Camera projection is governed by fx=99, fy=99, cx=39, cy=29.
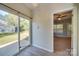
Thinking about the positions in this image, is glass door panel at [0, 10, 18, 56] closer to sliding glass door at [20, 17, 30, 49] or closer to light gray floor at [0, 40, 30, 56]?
light gray floor at [0, 40, 30, 56]

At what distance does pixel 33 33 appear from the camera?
260 cm

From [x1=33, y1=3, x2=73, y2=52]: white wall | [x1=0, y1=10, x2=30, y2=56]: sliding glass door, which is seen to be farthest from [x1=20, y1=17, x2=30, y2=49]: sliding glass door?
[x1=33, y1=3, x2=73, y2=52]: white wall

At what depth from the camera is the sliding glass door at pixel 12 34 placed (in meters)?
1.82

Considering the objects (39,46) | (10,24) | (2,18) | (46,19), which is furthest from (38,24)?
(2,18)

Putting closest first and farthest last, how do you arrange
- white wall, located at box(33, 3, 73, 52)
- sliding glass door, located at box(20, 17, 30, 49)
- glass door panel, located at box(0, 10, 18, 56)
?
glass door panel, located at box(0, 10, 18, 56)
sliding glass door, located at box(20, 17, 30, 49)
white wall, located at box(33, 3, 73, 52)

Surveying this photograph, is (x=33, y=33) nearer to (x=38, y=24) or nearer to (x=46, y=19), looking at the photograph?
(x=38, y=24)

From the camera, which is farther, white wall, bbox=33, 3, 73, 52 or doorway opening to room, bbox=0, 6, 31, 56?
white wall, bbox=33, 3, 73, 52

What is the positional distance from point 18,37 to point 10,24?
473 mm

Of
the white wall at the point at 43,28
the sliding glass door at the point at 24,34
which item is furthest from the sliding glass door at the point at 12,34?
the white wall at the point at 43,28

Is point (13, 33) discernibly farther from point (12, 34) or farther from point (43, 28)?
point (43, 28)

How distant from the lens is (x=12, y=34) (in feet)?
6.89

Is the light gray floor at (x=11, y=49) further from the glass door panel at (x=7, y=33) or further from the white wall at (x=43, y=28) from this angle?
the white wall at (x=43, y=28)

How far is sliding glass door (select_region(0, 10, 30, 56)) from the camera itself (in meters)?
1.82

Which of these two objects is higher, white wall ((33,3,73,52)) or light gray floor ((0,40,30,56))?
white wall ((33,3,73,52))
